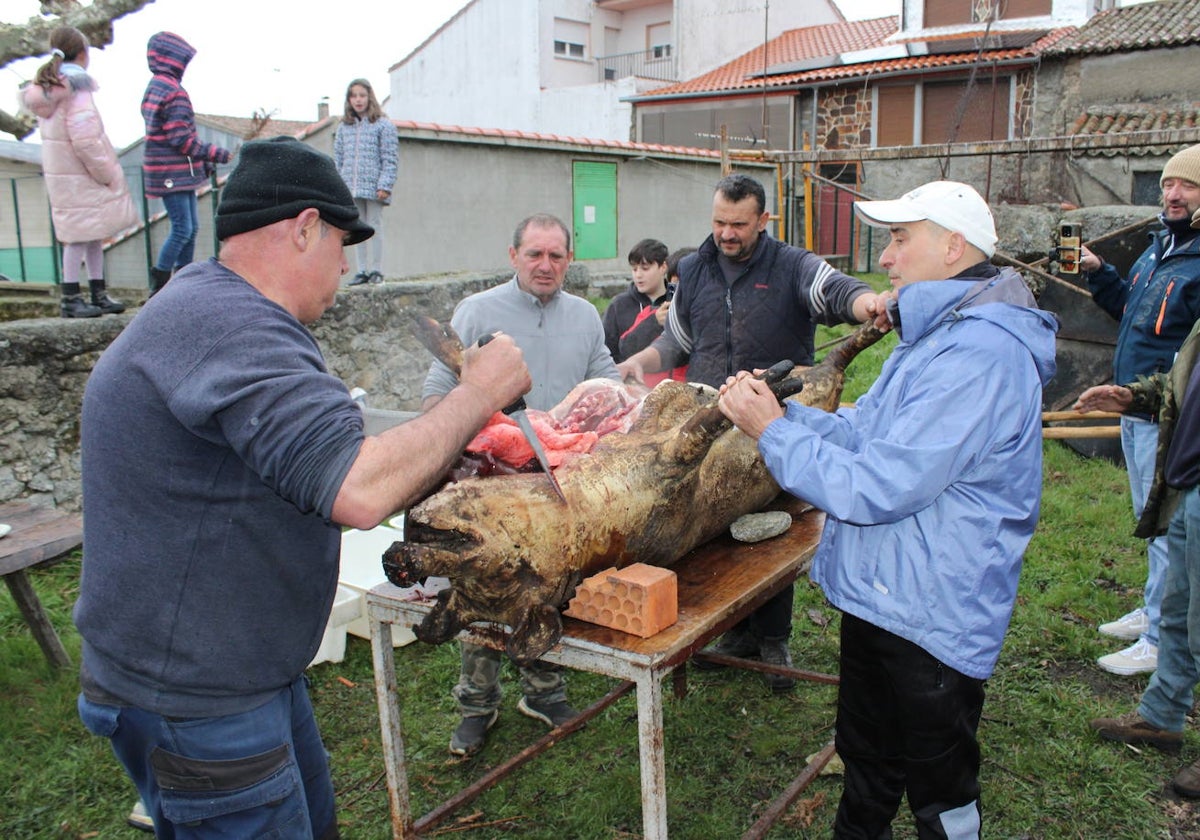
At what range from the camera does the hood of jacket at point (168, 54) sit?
20.1 feet

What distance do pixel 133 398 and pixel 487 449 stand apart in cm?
100

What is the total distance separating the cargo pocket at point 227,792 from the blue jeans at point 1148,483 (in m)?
3.79

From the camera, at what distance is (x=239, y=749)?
1907 mm

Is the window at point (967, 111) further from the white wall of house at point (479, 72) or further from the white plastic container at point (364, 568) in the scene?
the white plastic container at point (364, 568)

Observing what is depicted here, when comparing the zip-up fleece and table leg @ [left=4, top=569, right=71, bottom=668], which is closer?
table leg @ [left=4, top=569, right=71, bottom=668]

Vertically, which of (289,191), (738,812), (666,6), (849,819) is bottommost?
(738,812)

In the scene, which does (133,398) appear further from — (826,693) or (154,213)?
(154,213)

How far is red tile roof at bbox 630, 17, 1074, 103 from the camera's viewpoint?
18875mm

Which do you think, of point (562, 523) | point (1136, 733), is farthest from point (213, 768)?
point (1136, 733)

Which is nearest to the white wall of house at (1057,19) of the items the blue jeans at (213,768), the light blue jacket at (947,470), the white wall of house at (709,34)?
the white wall of house at (709,34)

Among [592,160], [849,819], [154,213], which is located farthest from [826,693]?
[592,160]

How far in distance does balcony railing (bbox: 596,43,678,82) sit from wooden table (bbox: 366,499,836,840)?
29893mm

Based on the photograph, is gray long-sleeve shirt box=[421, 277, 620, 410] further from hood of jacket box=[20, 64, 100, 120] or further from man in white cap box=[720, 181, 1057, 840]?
hood of jacket box=[20, 64, 100, 120]

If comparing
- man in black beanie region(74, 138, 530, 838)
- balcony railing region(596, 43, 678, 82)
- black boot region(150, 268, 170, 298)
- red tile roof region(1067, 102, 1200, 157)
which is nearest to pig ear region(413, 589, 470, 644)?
man in black beanie region(74, 138, 530, 838)
